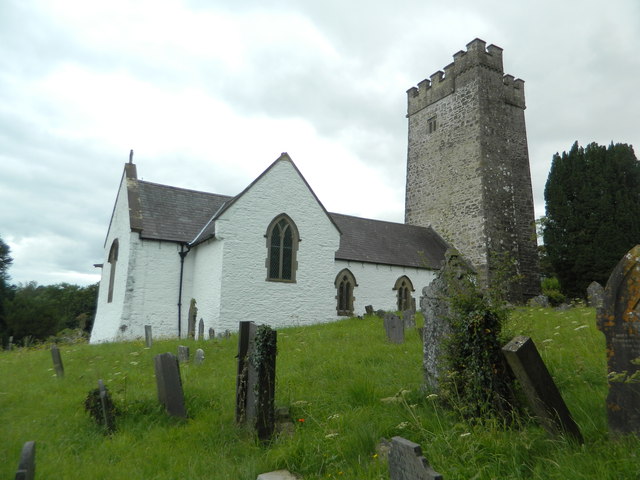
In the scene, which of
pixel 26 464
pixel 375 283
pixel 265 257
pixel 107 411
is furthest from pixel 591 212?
pixel 26 464

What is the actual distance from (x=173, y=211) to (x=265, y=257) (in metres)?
4.68

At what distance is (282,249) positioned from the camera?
16953 mm

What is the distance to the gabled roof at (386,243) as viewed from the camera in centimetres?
2109

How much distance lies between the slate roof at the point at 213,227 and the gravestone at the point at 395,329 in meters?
5.53

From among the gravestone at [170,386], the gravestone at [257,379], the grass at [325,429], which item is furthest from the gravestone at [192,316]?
the gravestone at [257,379]

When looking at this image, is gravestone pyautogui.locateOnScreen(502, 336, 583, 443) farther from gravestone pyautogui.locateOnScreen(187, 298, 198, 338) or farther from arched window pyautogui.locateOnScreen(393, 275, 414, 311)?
arched window pyautogui.locateOnScreen(393, 275, 414, 311)

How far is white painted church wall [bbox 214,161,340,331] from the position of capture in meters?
15.8

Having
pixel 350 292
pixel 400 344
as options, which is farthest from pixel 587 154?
pixel 400 344

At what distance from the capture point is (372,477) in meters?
3.72

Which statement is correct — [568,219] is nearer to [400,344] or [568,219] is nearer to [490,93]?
[490,93]

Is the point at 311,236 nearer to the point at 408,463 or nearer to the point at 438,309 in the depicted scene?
the point at 438,309

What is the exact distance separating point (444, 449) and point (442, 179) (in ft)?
77.1

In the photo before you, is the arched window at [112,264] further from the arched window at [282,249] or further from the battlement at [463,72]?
the battlement at [463,72]

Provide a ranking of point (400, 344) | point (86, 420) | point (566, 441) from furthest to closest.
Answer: point (400, 344)
point (86, 420)
point (566, 441)
